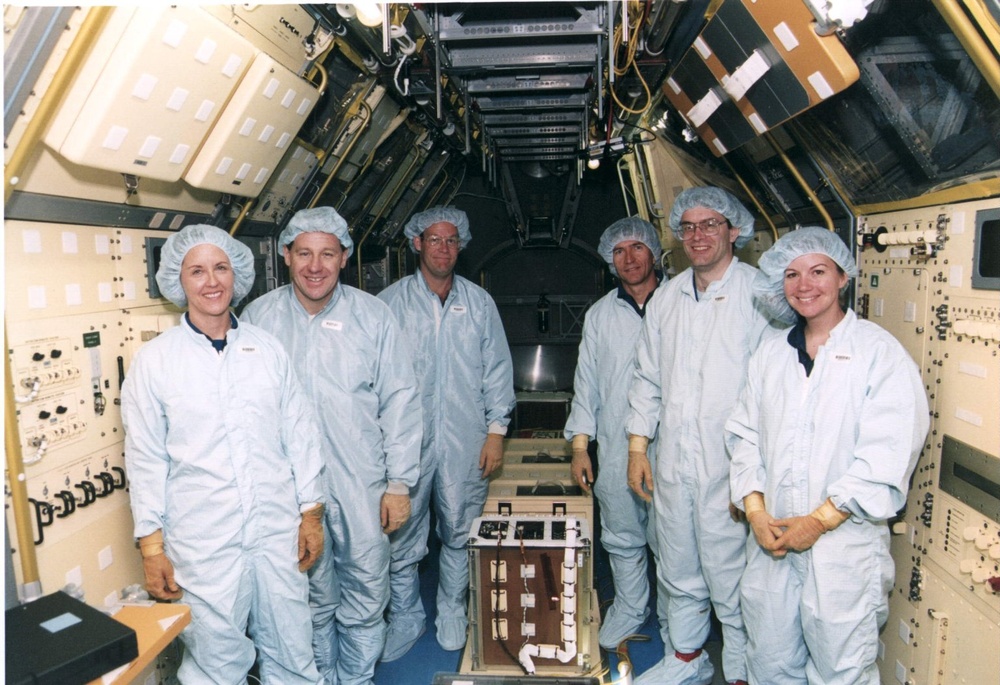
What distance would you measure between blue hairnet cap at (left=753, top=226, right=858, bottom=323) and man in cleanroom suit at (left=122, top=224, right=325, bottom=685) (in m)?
1.71

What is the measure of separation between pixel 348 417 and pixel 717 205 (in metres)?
1.77

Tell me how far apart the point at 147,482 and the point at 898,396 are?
2345 millimetres

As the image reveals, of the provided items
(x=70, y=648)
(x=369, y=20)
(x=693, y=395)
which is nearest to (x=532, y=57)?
(x=369, y=20)

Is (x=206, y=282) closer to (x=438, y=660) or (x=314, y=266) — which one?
(x=314, y=266)

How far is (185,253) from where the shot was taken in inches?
89.0

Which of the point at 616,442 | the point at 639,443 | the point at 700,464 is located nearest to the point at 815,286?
the point at 700,464

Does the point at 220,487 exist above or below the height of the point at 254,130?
below

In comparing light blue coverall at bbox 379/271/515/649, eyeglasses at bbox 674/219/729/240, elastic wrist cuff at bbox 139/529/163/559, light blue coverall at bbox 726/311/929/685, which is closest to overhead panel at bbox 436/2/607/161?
eyeglasses at bbox 674/219/729/240

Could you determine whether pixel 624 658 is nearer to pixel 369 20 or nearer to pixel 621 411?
pixel 621 411

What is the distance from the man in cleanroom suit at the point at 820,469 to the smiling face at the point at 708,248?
0.37 m

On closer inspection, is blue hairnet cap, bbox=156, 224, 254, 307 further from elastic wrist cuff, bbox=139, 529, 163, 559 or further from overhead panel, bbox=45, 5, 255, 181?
elastic wrist cuff, bbox=139, 529, 163, 559

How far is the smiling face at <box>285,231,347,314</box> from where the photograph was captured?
2.73 metres

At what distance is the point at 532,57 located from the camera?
2.86 metres

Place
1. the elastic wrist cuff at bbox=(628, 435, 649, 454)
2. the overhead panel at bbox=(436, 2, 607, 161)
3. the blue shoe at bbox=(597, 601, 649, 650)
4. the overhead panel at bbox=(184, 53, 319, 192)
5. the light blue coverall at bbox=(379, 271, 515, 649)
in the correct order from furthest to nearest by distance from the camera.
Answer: the light blue coverall at bbox=(379, 271, 515, 649)
the blue shoe at bbox=(597, 601, 649, 650)
the elastic wrist cuff at bbox=(628, 435, 649, 454)
the overhead panel at bbox=(436, 2, 607, 161)
the overhead panel at bbox=(184, 53, 319, 192)
